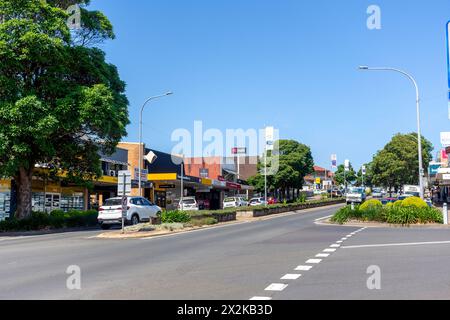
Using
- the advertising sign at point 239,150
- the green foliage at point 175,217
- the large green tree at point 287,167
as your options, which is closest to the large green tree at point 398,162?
the large green tree at point 287,167

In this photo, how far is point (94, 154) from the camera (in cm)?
2911

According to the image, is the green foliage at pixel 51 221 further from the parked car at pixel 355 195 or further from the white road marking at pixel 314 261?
the parked car at pixel 355 195

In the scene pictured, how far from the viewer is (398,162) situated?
75438 millimetres

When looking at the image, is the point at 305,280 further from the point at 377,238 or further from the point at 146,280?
the point at 377,238

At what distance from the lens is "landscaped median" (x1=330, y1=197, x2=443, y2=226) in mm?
24016

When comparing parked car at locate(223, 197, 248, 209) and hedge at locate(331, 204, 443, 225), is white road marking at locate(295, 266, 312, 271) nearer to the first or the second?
hedge at locate(331, 204, 443, 225)

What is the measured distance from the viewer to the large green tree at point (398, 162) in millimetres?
75125

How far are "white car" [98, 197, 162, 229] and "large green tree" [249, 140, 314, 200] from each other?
3842cm

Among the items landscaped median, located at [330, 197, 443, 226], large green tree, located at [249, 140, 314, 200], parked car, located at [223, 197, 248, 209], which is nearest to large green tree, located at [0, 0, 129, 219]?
landscaped median, located at [330, 197, 443, 226]

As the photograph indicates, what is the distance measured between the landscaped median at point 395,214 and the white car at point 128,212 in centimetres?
1029

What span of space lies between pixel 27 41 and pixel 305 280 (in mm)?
20097

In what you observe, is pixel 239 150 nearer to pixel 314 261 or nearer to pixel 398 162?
pixel 398 162
